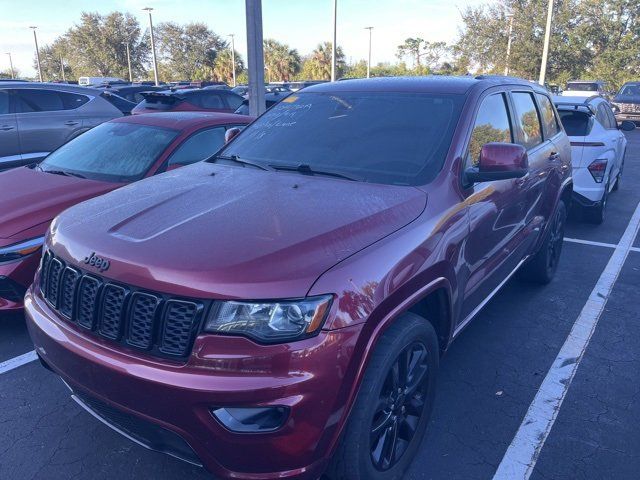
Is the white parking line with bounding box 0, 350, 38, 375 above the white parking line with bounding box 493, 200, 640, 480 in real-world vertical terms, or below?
above

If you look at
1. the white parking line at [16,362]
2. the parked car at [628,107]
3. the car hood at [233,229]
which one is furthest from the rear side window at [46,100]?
the parked car at [628,107]

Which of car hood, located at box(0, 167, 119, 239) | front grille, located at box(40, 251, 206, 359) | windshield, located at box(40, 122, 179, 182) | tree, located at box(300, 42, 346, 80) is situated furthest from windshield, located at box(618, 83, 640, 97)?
tree, located at box(300, 42, 346, 80)

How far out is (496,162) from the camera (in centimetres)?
286

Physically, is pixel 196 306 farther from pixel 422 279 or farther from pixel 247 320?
pixel 422 279

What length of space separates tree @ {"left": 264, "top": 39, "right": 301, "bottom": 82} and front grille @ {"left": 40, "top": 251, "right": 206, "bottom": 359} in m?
55.0

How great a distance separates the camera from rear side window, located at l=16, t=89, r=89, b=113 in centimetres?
804

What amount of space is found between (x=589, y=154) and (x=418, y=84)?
4353 millimetres

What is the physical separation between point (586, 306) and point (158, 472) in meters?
3.76

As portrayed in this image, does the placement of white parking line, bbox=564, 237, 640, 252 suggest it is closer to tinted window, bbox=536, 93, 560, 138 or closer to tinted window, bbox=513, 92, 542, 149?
tinted window, bbox=536, 93, 560, 138

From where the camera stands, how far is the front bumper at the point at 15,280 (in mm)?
3682

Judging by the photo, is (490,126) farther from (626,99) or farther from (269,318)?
(626,99)

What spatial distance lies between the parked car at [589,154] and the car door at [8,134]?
25.2ft

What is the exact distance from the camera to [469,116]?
3121mm

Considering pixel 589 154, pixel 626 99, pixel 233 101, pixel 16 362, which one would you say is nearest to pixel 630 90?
pixel 626 99
